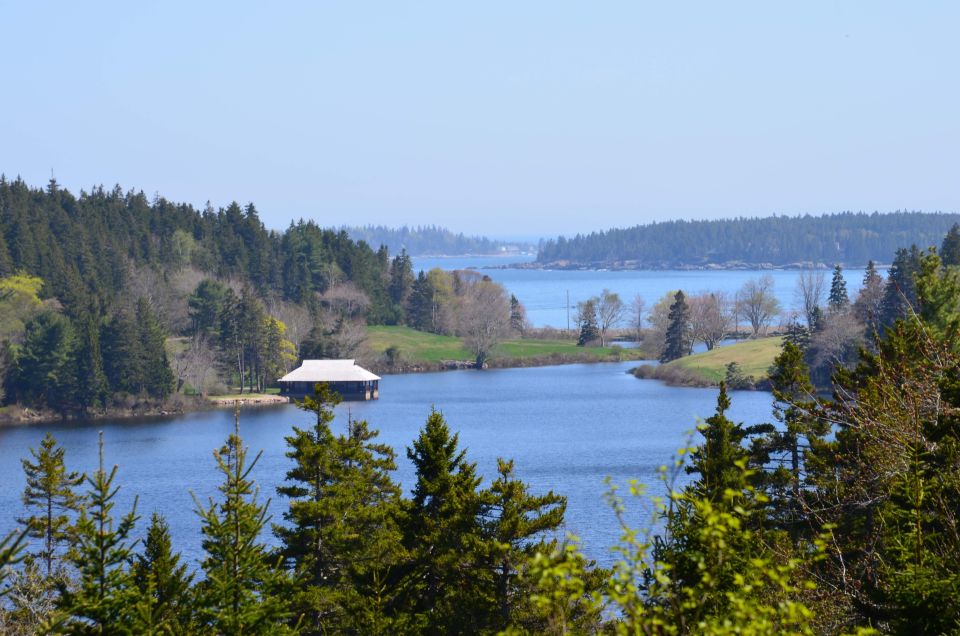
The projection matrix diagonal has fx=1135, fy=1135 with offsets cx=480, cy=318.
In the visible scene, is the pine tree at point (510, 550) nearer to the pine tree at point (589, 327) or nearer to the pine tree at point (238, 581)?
the pine tree at point (238, 581)

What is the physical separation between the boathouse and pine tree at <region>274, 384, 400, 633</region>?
65136 millimetres

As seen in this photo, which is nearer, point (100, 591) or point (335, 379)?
point (100, 591)

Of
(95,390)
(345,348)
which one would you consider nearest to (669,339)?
(345,348)

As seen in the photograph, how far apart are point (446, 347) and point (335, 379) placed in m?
31.8

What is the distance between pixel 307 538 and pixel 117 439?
52003 millimetres

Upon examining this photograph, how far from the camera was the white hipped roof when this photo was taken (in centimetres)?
9281

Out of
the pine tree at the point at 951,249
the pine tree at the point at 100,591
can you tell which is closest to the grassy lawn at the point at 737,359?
the pine tree at the point at 951,249

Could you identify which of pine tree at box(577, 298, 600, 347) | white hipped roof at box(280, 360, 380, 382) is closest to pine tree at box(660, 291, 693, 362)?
pine tree at box(577, 298, 600, 347)

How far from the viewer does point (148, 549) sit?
24.0m

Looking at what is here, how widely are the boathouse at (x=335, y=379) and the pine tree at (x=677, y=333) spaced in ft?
99.0

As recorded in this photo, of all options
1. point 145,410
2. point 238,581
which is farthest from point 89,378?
point 238,581

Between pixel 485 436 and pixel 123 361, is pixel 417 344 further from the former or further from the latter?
pixel 485 436

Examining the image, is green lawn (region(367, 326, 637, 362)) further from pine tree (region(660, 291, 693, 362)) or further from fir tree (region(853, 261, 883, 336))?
fir tree (region(853, 261, 883, 336))

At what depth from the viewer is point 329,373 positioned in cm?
9506
